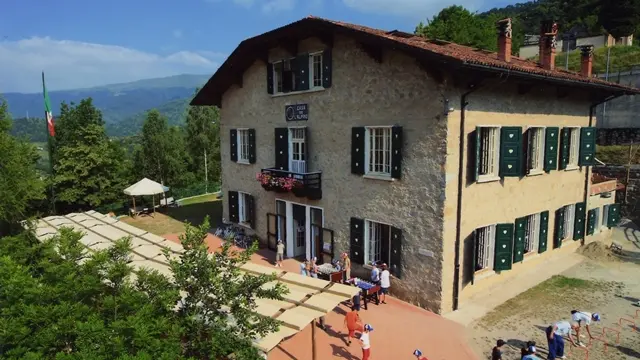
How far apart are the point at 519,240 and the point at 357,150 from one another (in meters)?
6.51

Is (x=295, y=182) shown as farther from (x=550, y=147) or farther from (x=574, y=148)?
(x=574, y=148)

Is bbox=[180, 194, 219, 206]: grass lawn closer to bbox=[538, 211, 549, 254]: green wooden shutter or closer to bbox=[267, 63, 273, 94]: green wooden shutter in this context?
bbox=[267, 63, 273, 94]: green wooden shutter

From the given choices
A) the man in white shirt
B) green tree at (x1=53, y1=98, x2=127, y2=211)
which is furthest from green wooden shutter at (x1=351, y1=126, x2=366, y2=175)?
green tree at (x1=53, y1=98, x2=127, y2=211)

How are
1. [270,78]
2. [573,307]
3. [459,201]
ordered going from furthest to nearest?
[270,78], [573,307], [459,201]

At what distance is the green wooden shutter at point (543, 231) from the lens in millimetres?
15992

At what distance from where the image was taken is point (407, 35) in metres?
14.7

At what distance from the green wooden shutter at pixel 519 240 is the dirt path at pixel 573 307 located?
123 cm

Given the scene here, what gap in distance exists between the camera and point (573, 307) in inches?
519

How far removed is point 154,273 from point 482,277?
10.4 m

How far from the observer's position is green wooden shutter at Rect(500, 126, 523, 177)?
13.5 metres

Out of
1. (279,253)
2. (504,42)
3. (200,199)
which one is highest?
(504,42)

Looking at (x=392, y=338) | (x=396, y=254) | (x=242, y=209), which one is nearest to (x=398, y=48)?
(x=396, y=254)

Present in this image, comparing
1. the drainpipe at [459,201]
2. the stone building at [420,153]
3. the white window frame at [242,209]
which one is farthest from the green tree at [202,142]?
the drainpipe at [459,201]

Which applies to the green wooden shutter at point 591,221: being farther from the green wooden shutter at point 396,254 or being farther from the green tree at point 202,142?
the green tree at point 202,142
